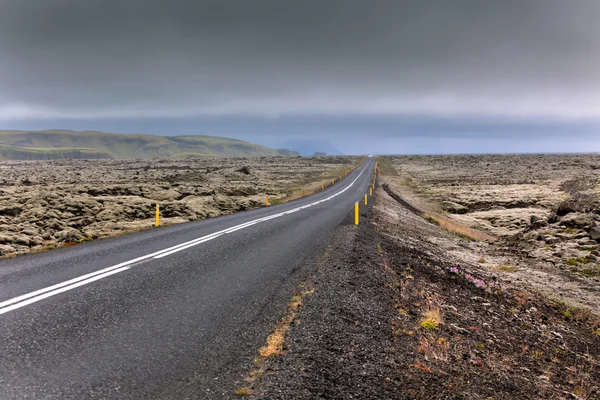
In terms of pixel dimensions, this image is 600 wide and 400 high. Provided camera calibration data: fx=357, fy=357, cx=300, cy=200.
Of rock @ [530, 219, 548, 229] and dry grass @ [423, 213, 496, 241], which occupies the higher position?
rock @ [530, 219, 548, 229]

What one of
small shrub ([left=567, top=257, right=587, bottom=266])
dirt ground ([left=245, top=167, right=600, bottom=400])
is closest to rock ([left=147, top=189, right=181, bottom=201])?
dirt ground ([left=245, top=167, right=600, bottom=400])

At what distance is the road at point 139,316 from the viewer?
14.5 feet

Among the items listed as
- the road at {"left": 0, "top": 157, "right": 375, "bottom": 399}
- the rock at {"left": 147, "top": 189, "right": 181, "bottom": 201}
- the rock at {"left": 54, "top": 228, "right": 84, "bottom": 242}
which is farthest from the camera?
the rock at {"left": 147, "top": 189, "right": 181, "bottom": 201}

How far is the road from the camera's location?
441 cm

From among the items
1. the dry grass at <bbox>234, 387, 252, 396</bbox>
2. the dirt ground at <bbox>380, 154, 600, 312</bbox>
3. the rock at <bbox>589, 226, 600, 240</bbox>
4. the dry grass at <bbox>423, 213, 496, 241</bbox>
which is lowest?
the dry grass at <bbox>423, 213, 496, 241</bbox>

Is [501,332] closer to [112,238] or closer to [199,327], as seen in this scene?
[199,327]

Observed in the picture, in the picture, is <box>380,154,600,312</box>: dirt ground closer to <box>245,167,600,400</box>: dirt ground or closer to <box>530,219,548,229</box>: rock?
<box>530,219,548,229</box>: rock

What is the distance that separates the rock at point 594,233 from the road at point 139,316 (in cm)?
1562

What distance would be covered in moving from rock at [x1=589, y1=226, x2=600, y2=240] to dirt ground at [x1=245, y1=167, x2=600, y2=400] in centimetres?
684

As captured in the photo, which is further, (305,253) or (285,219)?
(285,219)

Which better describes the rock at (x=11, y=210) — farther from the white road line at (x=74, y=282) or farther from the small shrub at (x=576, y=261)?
the small shrub at (x=576, y=261)

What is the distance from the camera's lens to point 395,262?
1192cm

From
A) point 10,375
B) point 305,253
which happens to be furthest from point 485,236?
point 10,375

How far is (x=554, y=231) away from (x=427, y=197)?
2151cm
